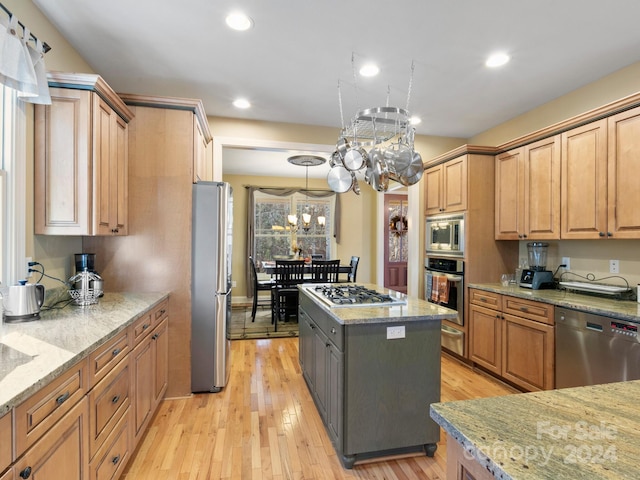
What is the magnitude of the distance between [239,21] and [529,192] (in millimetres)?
2908

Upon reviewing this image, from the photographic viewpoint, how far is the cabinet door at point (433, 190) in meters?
3.93

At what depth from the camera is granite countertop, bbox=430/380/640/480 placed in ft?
2.04

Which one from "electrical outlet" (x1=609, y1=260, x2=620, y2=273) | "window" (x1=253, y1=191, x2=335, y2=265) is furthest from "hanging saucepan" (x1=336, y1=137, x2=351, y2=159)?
"window" (x1=253, y1=191, x2=335, y2=265)

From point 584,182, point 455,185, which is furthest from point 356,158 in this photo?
point 584,182

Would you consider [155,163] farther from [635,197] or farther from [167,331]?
[635,197]

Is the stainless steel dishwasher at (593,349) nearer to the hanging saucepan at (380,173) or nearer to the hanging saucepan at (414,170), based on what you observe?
the hanging saucepan at (414,170)

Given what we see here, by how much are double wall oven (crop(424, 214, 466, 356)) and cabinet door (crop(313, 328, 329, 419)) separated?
1.85 meters

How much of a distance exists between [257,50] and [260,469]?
9.26ft

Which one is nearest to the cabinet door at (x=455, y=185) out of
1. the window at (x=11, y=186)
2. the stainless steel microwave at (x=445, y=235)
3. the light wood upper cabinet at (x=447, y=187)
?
the light wood upper cabinet at (x=447, y=187)

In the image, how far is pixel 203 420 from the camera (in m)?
2.40

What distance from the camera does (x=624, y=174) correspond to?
7.68ft

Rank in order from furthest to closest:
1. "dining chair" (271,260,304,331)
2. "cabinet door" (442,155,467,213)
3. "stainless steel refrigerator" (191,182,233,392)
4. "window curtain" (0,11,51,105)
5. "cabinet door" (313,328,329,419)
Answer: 1. "dining chair" (271,260,304,331)
2. "cabinet door" (442,155,467,213)
3. "stainless steel refrigerator" (191,182,233,392)
4. "cabinet door" (313,328,329,419)
5. "window curtain" (0,11,51,105)

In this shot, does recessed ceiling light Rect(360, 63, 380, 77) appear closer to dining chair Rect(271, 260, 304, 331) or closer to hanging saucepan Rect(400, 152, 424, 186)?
hanging saucepan Rect(400, 152, 424, 186)

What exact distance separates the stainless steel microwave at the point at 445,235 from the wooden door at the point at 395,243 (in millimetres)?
3175
